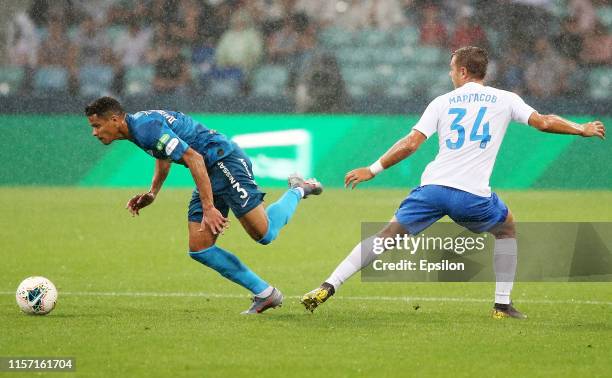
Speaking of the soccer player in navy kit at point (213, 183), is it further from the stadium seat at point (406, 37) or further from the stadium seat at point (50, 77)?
the stadium seat at point (406, 37)

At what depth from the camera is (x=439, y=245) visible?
1248 centimetres

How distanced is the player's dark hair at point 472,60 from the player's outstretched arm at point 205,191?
1.84 meters

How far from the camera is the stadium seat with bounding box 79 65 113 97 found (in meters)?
21.0

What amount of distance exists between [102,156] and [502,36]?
7.54 m

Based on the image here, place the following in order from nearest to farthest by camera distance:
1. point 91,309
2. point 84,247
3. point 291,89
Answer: point 91,309
point 84,247
point 291,89

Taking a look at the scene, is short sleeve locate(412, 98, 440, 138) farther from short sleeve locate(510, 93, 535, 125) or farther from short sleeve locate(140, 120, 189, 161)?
short sleeve locate(140, 120, 189, 161)

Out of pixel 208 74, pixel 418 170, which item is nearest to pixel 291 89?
pixel 208 74

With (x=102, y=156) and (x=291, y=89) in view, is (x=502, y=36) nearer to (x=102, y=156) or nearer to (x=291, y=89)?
Answer: (x=291, y=89)

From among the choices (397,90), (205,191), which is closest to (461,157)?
(205,191)

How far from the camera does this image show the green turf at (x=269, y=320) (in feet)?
20.4

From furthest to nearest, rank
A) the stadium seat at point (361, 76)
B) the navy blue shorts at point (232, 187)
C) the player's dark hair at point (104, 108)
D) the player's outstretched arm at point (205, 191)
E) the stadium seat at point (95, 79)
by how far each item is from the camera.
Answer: the stadium seat at point (361, 76)
the stadium seat at point (95, 79)
the navy blue shorts at point (232, 187)
the player's dark hair at point (104, 108)
the player's outstretched arm at point (205, 191)

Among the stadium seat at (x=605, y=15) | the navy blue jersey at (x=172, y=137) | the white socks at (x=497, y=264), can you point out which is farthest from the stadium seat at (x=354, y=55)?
the white socks at (x=497, y=264)

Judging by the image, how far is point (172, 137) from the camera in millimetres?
7527

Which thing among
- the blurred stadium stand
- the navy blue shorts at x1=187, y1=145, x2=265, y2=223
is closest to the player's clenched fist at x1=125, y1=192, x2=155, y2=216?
the navy blue shorts at x1=187, y1=145, x2=265, y2=223
